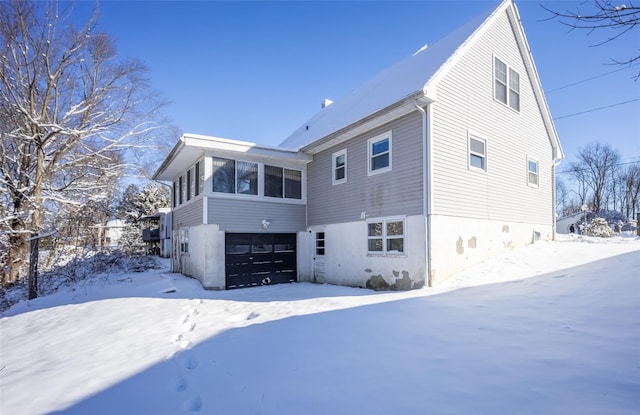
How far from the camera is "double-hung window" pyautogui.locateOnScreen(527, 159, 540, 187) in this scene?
12.5 m

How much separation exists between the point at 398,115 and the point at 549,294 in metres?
5.67

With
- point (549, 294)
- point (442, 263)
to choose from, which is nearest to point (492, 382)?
point (549, 294)

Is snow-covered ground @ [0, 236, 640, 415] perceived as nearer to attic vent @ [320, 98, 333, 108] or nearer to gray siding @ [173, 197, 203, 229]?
gray siding @ [173, 197, 203, 229]

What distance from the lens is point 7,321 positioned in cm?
899

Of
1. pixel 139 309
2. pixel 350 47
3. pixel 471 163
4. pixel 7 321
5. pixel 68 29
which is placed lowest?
pixel 7 321

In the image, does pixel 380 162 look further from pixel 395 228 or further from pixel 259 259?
pixel 259 259

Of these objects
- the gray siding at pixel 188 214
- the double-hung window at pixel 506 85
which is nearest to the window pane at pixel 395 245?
the double-hung window at pixel 506 85

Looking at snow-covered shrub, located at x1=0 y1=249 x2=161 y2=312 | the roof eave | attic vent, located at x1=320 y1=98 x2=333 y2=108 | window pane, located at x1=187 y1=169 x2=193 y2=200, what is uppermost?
attic vent, located at x1=320 y1=98 x2=333 y2=108

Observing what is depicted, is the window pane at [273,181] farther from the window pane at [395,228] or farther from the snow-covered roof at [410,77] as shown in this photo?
the window pane at [395,228]

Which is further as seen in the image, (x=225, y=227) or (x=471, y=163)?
(x=225, y=227)

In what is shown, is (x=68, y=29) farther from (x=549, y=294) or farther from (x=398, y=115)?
(x=549, y=294)

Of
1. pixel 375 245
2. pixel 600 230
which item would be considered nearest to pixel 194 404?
pixel 375 245

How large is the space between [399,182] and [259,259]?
5.83 meters

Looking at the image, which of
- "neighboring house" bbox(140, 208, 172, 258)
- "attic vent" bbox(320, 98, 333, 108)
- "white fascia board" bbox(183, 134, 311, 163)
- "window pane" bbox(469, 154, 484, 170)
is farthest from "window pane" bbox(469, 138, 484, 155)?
"neighboring house" bbox(140, 208, 172, 258)
